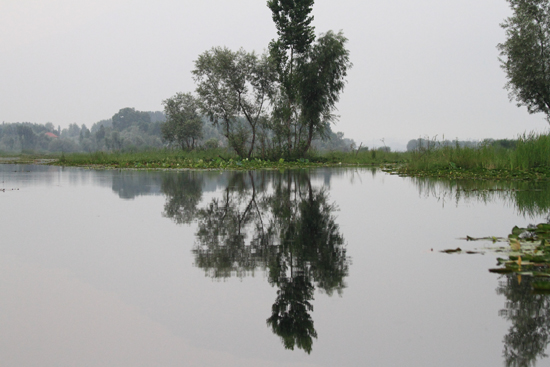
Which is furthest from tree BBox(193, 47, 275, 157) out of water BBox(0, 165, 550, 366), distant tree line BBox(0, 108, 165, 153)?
distant tree line BBox(0, 108, 165, 153)

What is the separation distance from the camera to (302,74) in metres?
41.3

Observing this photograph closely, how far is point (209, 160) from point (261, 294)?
36.6 meters

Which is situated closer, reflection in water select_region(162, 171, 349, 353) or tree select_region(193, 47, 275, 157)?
reflection in water select_region(162, 171, 349, 353)

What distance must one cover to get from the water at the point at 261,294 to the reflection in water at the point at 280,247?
0.08 ft

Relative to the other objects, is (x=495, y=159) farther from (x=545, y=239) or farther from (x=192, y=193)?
(x=545, y=239)

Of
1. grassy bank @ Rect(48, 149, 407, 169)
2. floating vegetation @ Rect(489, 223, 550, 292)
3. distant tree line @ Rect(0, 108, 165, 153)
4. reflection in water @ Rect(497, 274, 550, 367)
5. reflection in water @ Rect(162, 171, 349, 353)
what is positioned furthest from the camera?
distant tree line @ Rect(0, 108, 165, 153)

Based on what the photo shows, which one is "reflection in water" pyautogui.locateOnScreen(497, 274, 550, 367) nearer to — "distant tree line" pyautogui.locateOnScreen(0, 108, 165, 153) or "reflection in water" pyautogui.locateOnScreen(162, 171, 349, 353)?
"reflection in water" pyautogui.locateOnScreen(162, 171, 349, 353)

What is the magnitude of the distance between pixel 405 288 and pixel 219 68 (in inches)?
1572

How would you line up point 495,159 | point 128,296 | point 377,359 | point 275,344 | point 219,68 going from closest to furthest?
point 377,359
point 275,344
point 128,296
point 495,159
point 219,68

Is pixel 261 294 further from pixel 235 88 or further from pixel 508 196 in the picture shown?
pixel 235 88

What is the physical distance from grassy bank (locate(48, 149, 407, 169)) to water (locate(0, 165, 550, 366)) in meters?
24.8

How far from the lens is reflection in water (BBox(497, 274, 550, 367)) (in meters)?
3.10

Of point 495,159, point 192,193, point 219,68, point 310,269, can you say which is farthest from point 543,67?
point 310,269

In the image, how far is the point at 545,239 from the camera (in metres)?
6.07
